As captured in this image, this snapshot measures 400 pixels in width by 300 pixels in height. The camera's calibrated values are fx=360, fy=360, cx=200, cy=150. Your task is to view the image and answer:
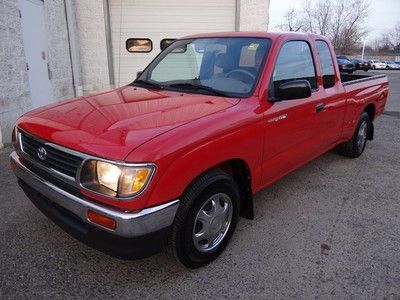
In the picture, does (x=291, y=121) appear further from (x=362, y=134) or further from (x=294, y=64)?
(x=362, y=134)

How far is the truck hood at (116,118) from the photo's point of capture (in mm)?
2223

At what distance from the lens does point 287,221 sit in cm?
356

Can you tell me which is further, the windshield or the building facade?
the building facade

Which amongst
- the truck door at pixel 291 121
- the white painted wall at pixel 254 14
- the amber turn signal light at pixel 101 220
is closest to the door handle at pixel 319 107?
the truck door at pixel 291 121

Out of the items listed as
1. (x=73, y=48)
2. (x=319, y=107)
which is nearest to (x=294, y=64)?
(x=319, y=107)

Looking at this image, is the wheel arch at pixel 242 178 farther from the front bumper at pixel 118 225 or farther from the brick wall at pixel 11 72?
the brick wall at pixel 11 72

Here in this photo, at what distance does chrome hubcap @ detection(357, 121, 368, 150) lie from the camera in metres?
5.45

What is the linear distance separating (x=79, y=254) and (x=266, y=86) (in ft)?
6.87

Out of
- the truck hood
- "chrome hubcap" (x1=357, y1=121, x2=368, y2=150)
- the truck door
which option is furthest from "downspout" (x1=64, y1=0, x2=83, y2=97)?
"chrome hubcap" (x1=357, y1=121, x2=368, y2=150)

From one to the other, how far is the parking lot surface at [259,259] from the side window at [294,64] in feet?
4.41

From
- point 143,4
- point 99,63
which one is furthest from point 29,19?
point 143,4

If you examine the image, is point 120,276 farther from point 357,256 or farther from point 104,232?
point 357,256

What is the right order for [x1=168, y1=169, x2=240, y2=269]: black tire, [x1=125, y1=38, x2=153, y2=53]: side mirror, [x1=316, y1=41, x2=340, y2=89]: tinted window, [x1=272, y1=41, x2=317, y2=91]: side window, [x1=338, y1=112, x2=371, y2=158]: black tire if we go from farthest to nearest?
[x1=125, y1=38, x2=153, y2=53]: side mirror < [x1=338, y1=112, x2=371, y2=158]: black tire < [x1=316, y1=41, x2=340, y2=89]: tinted window < [x1=272, y1=41, x2=317, y2=91]: side window < [x1=168, y1=169, x2=240, y2=269]: black tire

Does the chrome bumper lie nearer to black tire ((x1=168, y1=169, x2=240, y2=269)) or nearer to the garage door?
black tire ((x1=168, y1=169, x2=240, y2=269))
